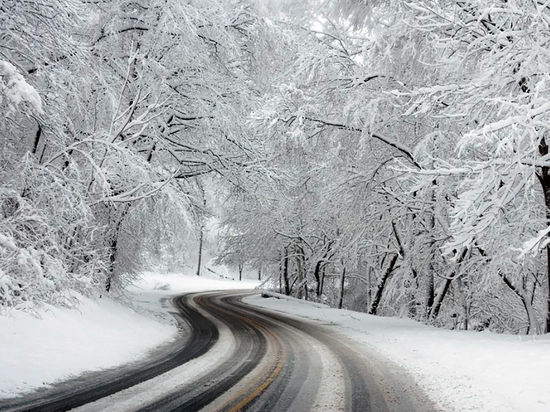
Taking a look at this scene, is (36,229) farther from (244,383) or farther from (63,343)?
(244,383)

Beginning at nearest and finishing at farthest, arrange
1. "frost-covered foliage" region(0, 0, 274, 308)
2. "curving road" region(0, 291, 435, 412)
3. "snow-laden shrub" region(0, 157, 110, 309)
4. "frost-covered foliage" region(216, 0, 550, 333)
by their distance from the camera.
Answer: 1. "curving road" region(0, 291, 435, 412)
2. "snow-laden shrub" region(0, 157, 110, 309)
3. "frost-covered foliage" region(0, 0, 274, 308)
4. "frost-covered foliage" region(216, 0, 550, 333)

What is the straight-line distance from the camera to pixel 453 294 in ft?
62.1

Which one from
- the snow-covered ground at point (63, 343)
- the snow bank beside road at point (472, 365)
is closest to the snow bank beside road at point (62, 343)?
the snow-covered ground at point (63, 343)

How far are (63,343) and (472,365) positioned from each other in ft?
26.0

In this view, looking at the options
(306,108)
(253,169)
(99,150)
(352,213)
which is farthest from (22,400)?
(352,213)

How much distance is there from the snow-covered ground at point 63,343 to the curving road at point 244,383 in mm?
454

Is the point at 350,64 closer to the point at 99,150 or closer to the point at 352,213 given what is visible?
the point at 352,213

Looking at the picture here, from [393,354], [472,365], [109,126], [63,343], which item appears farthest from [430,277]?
[63,343]

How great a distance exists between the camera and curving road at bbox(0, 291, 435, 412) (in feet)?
18.6

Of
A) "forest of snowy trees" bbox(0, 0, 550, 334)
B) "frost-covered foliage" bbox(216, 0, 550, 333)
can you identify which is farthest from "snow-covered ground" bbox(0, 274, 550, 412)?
"frost-covered foliage" bbox(216, 0, 550, 333)

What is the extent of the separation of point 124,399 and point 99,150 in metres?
6.28

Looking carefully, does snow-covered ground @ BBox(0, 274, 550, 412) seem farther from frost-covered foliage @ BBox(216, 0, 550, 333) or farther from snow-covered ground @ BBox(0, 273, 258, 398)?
frost-covered foliage @ BBox(216, 0, 550, 333)

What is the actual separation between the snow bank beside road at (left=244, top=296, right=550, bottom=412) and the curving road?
1.84 feet

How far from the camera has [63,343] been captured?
8180 mm
